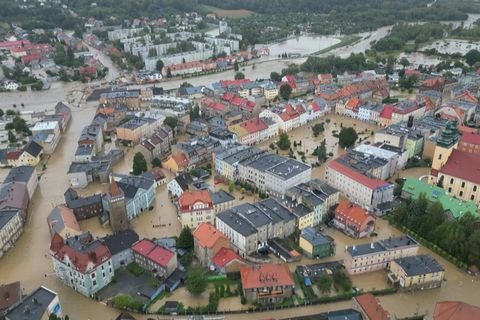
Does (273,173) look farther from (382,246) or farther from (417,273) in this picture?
(417,273)

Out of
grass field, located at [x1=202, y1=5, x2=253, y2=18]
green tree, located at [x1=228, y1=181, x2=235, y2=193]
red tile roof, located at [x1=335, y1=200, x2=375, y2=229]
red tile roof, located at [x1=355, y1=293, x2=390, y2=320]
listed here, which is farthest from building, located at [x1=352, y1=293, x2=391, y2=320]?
grass field, located at [x1=202, y1=5, x2=253, y2=18]

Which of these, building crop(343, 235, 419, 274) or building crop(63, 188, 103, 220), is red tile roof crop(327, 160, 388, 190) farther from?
building crop(63, 188, 103, 220)

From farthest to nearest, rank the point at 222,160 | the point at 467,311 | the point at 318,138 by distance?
the point at 318,138 → the point at 222,160 → the point at 467,311

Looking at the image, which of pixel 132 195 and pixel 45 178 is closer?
pixel 132 195

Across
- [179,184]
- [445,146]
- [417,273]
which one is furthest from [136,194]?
[445,146]

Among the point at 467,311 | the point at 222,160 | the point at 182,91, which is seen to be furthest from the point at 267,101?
the point at 467,311

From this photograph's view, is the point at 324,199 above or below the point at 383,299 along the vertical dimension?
above

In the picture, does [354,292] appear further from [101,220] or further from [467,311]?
[101,220]
